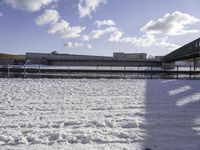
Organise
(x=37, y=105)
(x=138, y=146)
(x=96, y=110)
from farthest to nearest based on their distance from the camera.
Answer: (x=37, y=105), (x=96, y=110), (x=138, y=146)

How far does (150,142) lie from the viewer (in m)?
4.56

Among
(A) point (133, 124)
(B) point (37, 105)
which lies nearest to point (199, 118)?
(A) point (133, 124)

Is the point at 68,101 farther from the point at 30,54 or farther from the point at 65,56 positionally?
the point at 30,54

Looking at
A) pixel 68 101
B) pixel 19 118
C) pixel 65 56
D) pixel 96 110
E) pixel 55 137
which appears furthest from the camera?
pixel 65 56

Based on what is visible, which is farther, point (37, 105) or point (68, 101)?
point (68, 101)

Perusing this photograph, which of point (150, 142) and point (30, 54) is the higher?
point (30, 54)

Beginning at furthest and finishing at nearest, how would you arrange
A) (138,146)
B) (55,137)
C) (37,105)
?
1. (37,105)
2. (55,137)
3. (138,146)

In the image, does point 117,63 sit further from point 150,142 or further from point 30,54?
point 150,142

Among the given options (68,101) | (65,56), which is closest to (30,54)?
(65,56)

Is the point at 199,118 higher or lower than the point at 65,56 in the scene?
lower

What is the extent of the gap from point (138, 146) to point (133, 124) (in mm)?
1377

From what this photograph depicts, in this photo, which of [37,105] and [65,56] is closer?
[37,105]

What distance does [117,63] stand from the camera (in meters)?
72.1

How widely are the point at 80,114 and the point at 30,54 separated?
89.8 meters
